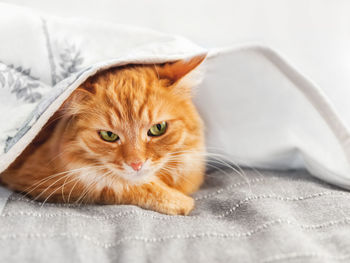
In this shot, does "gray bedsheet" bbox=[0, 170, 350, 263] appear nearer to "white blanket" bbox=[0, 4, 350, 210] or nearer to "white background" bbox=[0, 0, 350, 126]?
"white blanket" bbox=[0, 4, 350, 210]

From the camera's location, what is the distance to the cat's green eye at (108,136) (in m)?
1.10

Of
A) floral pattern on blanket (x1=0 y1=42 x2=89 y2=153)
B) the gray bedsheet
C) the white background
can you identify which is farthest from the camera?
the white background

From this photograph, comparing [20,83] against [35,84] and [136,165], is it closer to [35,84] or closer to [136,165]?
[35,84]

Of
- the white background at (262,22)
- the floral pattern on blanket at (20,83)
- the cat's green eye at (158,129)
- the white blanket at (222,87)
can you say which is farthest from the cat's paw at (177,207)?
the white background at (262,22)

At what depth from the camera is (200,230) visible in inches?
37.0

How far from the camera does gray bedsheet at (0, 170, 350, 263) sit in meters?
0.83

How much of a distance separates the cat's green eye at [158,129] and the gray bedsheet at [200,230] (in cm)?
24

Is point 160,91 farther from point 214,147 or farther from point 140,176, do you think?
point 214,147

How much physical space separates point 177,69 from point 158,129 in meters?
0.19

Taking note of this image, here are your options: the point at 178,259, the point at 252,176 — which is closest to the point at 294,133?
the point at 252,176

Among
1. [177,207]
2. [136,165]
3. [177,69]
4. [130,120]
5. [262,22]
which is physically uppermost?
[262,22]

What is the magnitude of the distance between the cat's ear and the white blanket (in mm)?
28

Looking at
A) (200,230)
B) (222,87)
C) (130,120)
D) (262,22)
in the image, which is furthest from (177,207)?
(262,22)

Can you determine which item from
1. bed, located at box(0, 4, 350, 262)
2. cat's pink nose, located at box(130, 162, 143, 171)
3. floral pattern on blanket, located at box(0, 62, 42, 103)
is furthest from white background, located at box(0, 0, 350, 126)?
cat's pink nose, located at box(130, 162, 143, 171)
